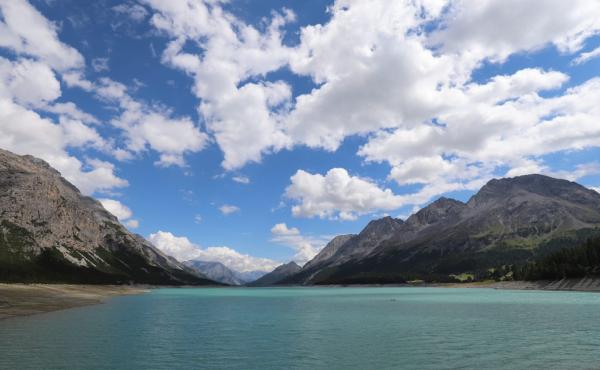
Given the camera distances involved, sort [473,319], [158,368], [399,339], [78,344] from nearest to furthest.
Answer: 1. [158,368]
2. [78,344]
3. [399,339]
4. [473,319]

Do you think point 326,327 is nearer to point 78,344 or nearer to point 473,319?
point 473,319

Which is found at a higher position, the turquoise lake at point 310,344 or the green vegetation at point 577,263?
the green vegetation at point 577,263

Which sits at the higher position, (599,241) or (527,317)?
(599,241)

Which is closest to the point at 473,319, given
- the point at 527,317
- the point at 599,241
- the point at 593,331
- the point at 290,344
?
the point at 527,317

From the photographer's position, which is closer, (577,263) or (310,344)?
(310,344)

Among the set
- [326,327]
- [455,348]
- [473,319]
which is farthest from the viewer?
[473,319]

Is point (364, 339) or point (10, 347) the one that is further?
point (364, 339)

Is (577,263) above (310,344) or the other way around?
above

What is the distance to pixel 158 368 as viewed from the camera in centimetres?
3656

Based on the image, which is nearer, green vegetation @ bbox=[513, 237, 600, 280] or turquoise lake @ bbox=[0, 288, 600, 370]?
turquoise lake @ bbox=[0, 288, 600, 370]

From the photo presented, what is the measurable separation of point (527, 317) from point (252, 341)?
49716 millimetres

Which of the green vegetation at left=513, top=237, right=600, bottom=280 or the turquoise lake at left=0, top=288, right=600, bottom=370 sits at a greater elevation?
the green vegetation at left=513, top=237, right=600, bottom=280

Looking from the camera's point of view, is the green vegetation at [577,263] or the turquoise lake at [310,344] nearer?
the turquoise lake at [310,344]

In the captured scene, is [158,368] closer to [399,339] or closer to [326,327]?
[399,339]
